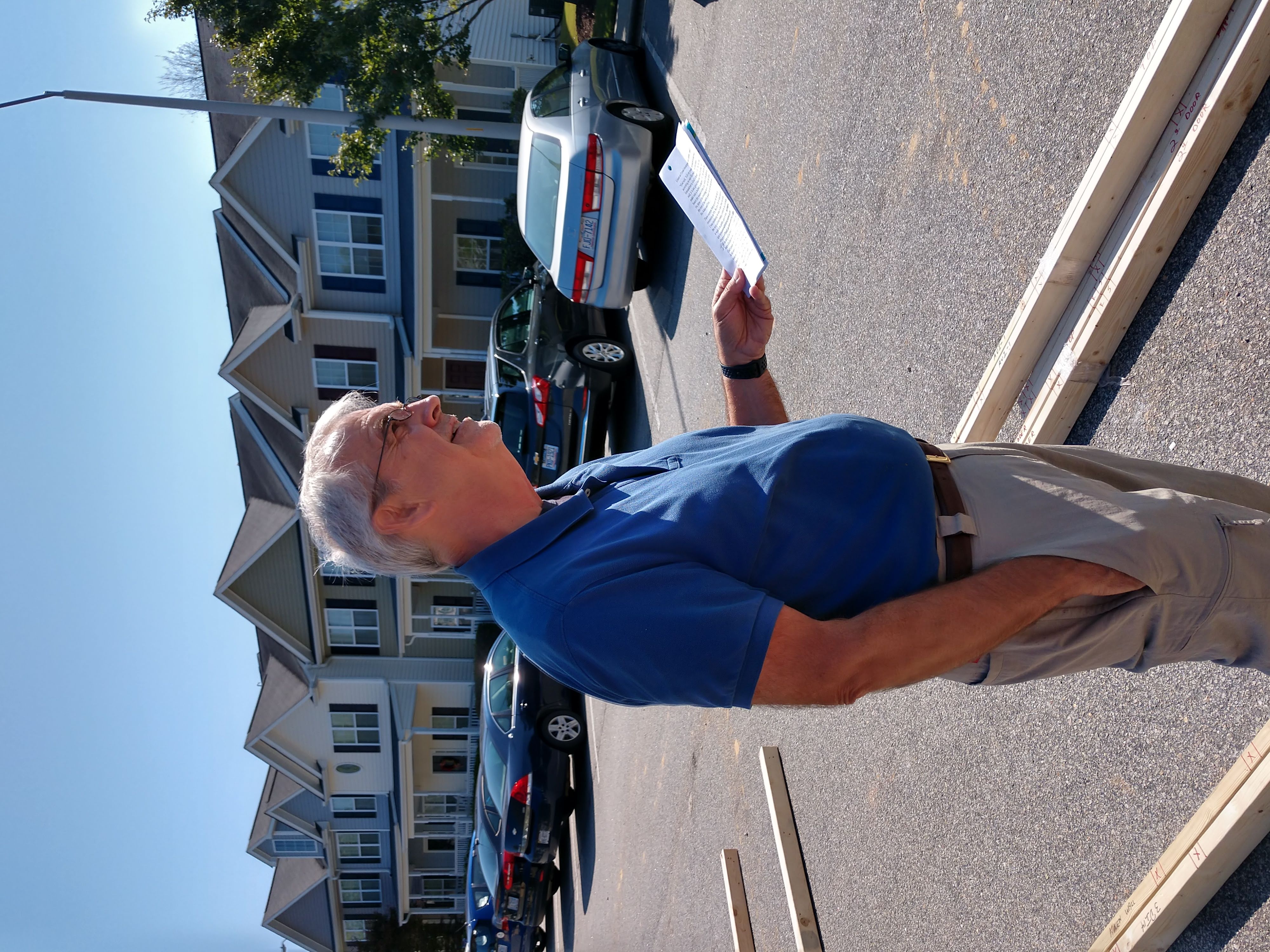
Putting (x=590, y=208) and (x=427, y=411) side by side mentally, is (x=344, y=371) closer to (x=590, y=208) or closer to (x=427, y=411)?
(x=590, y=208)

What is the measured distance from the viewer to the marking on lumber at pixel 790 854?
4.59 m

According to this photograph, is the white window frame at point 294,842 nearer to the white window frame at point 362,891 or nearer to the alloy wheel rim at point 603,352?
the white window frame at point 362,891

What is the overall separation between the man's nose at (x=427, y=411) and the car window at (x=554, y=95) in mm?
6844

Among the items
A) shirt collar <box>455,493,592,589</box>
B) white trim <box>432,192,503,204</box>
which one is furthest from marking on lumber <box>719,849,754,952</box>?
white trim <box>432,192,503,204</box>

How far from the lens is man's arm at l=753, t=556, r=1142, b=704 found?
74.7 inches

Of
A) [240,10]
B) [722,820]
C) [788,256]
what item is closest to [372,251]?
[240,10]

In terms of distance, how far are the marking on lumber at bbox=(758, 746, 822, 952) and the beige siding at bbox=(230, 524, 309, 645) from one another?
1767cm

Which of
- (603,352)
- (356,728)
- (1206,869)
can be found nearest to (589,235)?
(603,352)

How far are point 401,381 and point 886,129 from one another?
16.0 meters

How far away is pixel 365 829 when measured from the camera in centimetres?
2859

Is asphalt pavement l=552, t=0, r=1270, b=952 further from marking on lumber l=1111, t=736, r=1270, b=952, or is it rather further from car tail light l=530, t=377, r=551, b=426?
car tail light l=530, t=377, r=551, b=426

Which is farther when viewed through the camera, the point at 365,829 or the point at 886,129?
the point at 365,829

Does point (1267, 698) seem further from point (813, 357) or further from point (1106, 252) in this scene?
point (813, 357)

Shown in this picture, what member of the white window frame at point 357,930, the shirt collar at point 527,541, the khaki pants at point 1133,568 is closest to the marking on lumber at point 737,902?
the khaki pants at point 1133,568
